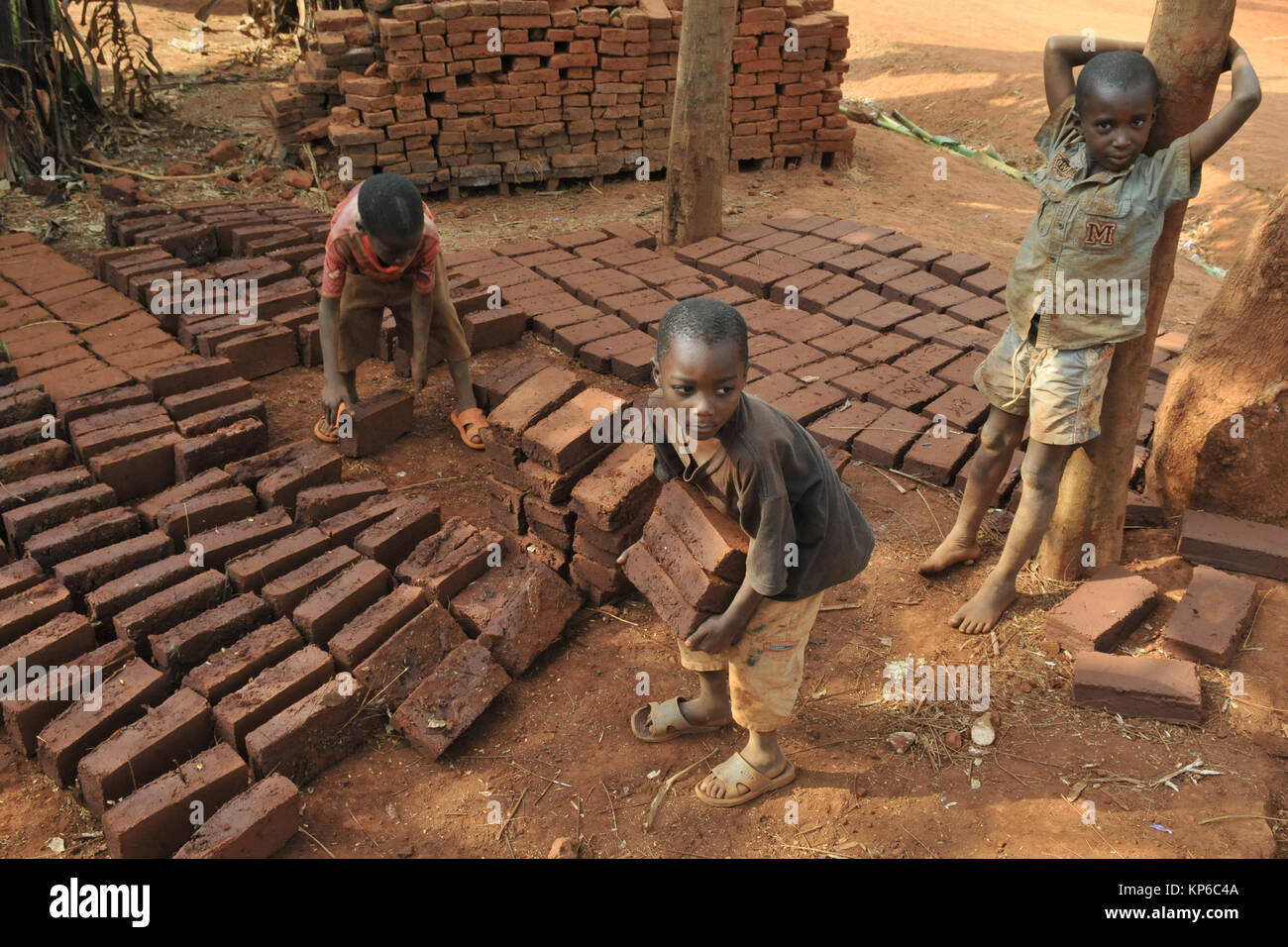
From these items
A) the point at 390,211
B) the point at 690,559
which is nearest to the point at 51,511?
the point at 390,211

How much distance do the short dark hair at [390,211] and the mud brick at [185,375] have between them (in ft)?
4.54

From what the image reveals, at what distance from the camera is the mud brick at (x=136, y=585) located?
12.0 feet

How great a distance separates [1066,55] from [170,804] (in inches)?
148

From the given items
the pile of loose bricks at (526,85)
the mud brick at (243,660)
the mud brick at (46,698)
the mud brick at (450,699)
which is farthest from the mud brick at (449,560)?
the pile of loose bricks at (526,85)

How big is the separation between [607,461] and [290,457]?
1477 millimetres

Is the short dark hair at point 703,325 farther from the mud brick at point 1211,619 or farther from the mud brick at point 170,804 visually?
the mud brick at point 1211,619

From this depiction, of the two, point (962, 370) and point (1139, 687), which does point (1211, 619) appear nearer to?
point (1139, 687)

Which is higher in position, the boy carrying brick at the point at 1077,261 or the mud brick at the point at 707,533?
the boy carrying brick at the point at 1077,261

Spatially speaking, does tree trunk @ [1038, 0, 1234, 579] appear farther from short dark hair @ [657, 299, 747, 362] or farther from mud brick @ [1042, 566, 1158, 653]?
short dark hair @ [657, 299, 747, 362]

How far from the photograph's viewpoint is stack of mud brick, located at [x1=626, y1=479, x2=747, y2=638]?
9.75 ft

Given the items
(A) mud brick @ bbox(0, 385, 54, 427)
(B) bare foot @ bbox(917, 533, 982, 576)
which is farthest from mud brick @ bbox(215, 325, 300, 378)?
(B) bare foot @ bbox(917, 533, 982, 576)

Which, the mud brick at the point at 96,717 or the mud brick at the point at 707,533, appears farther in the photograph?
the mud brick at the point at 96,717

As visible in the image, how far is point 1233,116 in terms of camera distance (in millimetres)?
2910
